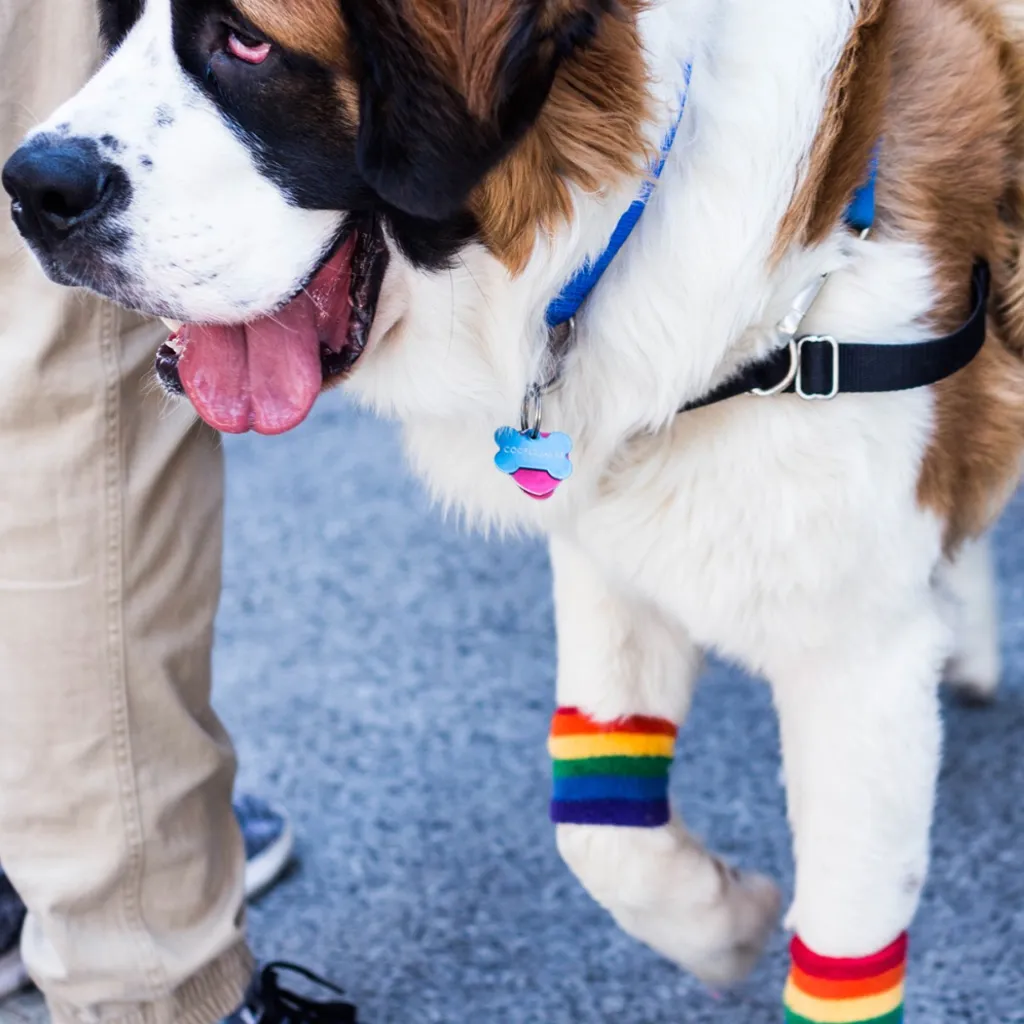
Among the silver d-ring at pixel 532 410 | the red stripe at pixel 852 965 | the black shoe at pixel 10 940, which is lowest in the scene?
the black shoe at pixel 10 940

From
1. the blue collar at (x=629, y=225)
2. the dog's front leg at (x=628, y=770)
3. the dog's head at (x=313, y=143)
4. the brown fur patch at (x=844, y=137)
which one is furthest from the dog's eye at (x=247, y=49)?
the dog's front leg at (x=628, y=770)

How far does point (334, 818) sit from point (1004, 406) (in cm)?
122

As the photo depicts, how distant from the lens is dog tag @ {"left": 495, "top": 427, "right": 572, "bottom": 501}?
1.40m

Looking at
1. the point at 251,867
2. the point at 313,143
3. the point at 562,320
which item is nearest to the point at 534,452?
the point at 562,320

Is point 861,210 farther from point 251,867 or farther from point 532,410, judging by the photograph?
point 251,867

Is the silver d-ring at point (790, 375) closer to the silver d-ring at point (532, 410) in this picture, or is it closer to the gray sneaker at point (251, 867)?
the silver d-ring at point (532, 410)

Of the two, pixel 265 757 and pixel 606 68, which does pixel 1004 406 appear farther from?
pixel 265 757

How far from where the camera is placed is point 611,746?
1669 millimetres

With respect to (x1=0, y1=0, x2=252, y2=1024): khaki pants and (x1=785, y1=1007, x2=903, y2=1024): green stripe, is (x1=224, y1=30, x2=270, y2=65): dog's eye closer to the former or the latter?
(x1=0, y1=0, x2=252, y2=1024): khaki pants

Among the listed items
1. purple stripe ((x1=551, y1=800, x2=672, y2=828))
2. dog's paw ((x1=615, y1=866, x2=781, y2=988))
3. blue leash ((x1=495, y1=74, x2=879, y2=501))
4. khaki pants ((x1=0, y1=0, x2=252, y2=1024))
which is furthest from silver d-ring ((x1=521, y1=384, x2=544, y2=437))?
dog's paw ((x1=615, y1=866, x2=781, y2=988))

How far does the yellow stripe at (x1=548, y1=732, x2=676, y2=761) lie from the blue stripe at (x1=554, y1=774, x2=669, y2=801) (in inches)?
1.0

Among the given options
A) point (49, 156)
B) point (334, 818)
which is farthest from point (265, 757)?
point (49, 156)

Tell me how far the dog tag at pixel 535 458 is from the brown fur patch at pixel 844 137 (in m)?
0.27

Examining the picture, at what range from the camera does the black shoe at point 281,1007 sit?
5.59 ft
